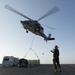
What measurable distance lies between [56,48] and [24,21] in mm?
29984

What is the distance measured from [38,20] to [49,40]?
10.8m

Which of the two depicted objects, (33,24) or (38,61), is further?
(38,61)

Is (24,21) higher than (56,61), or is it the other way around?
(24,21)

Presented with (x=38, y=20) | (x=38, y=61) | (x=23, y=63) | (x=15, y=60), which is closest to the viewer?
(x=23, y=63)

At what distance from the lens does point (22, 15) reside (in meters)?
54.6

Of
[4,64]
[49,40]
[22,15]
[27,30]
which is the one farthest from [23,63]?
[49,40]

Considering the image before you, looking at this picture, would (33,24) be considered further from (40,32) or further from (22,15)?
(22,15)

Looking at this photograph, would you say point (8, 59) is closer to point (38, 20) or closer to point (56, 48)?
point (38, 20)

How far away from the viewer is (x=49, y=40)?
200 feet

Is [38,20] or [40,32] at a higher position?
[38,20]

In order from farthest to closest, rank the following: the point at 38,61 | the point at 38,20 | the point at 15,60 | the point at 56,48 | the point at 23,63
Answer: the point at 38,61 < the point at 15,60 < the point at 38,20 < the point at 23,63 < the point at 56,48

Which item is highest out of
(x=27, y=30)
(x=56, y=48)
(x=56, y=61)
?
(x=27, y=30)

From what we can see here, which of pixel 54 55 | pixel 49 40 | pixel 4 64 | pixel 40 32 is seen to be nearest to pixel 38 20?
Result: pixel 40 32

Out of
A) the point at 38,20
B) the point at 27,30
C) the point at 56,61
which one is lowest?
the point at 56,61
